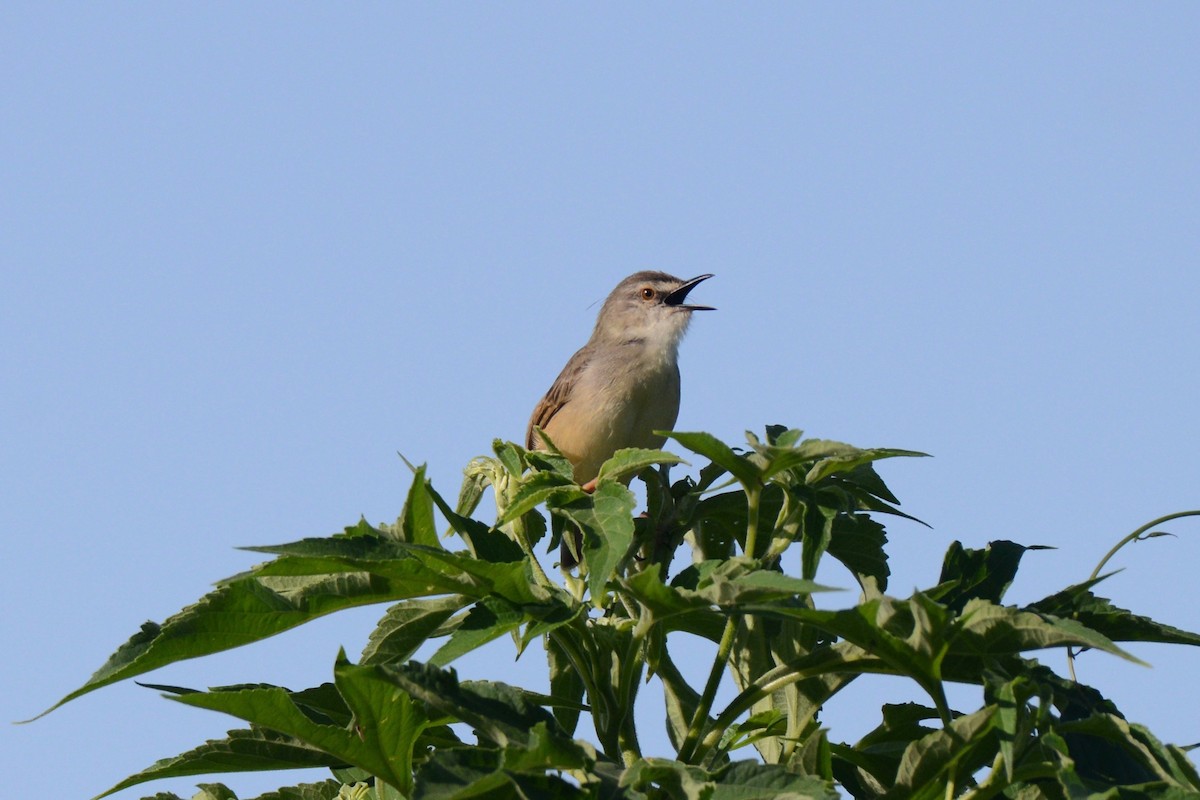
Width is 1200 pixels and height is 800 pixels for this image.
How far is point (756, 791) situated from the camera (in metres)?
2.38

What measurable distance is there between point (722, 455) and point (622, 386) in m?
4.90

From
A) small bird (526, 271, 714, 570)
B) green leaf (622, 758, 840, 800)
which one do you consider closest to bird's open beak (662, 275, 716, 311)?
small bird (526, 271, 714, 570)

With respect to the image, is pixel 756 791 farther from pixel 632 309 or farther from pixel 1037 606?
pixel 632 309

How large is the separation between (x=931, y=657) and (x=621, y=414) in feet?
16.4

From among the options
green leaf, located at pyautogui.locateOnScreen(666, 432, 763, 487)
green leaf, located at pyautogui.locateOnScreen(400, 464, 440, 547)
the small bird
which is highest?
the small bird

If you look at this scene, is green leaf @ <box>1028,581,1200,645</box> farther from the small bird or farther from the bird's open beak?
the bird's open beak

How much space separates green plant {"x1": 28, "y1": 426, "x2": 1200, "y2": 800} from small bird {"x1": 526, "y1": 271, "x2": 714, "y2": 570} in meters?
3.81

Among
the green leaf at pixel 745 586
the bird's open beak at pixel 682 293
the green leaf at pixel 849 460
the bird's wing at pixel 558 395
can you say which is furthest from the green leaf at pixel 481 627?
the bird's open beak at pixel 682 293

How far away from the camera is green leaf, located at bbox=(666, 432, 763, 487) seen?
279 cm

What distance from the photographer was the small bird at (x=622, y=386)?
7527 mm

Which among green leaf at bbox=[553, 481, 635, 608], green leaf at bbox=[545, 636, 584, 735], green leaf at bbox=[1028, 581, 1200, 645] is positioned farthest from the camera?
green leaf at bbox=[545, 636, 584, 735]

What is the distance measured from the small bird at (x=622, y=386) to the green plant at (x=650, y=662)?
381 centimetres

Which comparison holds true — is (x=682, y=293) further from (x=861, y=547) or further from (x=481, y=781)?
(x=481, y=781)

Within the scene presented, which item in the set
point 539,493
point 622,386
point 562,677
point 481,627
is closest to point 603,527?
point 539,493
